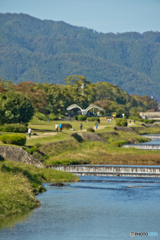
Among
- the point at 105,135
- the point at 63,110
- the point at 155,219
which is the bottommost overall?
the point at 155,219

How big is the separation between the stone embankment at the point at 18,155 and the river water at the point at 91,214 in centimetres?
1054

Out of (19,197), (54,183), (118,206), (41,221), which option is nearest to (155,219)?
(118,206)

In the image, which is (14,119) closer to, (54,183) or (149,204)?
(54,183)

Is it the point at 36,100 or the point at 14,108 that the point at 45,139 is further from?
the point at 36,100

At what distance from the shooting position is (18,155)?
48812 millimetres

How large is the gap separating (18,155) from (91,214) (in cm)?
2271

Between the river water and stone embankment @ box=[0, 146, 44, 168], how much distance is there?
10545 millimetres

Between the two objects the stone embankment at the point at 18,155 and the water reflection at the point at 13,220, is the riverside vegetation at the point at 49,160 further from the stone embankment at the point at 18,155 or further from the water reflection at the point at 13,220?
the stone embankment at the point at 18,155

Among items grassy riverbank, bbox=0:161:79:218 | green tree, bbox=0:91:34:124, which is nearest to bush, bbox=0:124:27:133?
green tree, bbox=0:91:34:124

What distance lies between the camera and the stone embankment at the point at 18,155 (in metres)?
48.6

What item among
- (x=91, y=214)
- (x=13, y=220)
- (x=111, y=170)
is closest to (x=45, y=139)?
(x=111, y=170)

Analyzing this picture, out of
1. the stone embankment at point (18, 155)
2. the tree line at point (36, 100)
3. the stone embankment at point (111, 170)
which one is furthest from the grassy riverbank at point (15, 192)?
the tree line at point (36, 100)

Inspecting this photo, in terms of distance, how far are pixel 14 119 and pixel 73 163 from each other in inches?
948

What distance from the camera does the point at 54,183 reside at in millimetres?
39812
